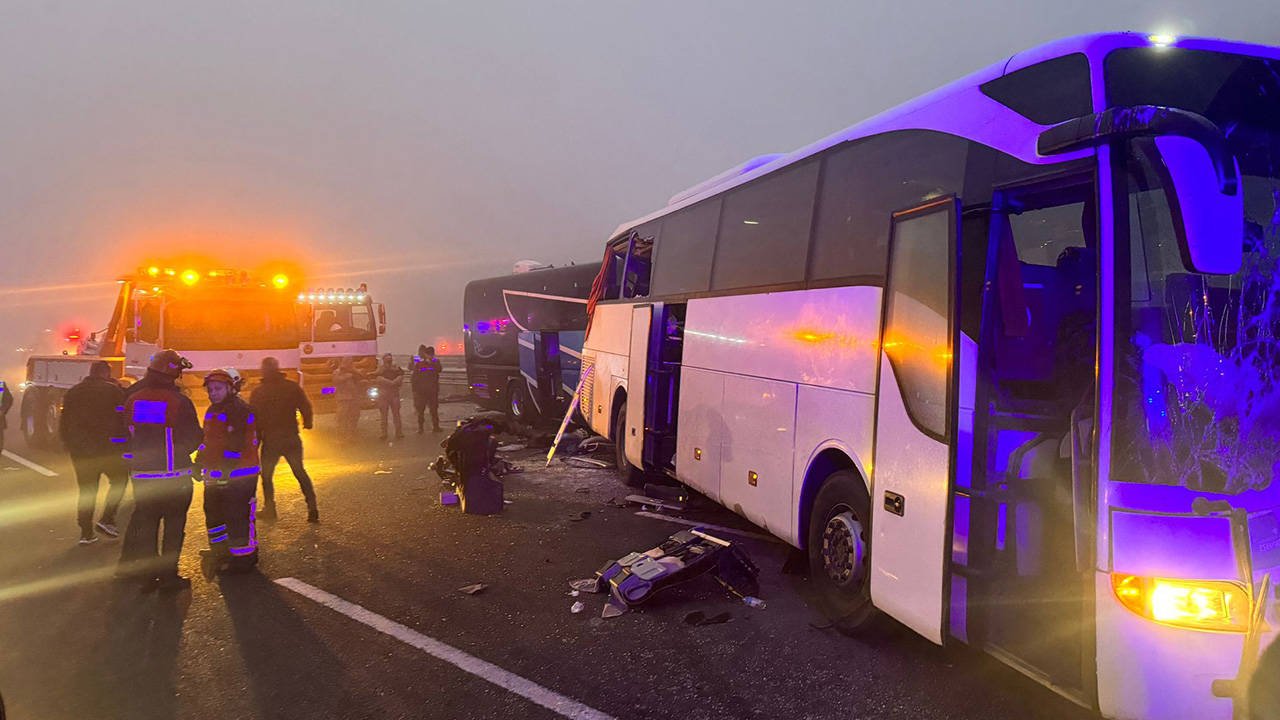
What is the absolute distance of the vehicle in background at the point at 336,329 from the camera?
15641 mm

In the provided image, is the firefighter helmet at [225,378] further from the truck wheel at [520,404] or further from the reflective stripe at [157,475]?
the truck wheel at [520,404]

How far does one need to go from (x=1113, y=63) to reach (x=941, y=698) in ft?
11.3

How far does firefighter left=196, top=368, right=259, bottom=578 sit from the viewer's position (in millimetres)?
5789

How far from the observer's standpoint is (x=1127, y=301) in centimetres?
288

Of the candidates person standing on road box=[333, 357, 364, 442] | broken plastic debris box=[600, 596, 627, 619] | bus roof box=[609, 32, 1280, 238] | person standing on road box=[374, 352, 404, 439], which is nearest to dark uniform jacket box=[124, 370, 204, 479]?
broken plastic debris box=[600, 596, 627, 619]

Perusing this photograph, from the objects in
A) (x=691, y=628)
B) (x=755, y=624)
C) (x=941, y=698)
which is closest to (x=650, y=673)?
(x=691, y=628)

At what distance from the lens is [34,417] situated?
1302 cm

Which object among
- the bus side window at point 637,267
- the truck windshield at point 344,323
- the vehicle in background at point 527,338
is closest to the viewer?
the bus side window at point 637,267

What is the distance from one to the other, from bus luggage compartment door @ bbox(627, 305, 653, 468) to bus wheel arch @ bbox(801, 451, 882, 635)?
3429mm

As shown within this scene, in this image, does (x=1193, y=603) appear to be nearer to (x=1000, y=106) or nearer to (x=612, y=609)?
(x=1000, y=106)

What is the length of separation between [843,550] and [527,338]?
41.5 feet

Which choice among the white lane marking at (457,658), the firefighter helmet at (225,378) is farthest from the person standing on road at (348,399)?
the white lane marking at (457,658)

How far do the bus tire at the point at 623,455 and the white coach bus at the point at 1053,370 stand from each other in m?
3.71

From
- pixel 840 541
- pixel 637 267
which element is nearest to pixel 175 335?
pixel 637 267
